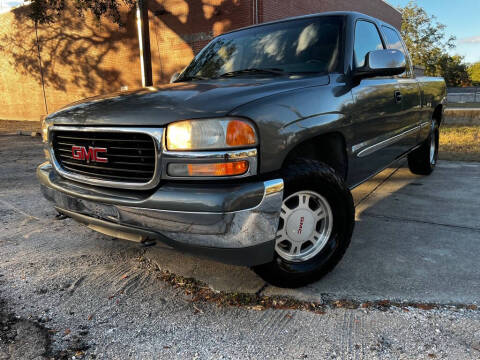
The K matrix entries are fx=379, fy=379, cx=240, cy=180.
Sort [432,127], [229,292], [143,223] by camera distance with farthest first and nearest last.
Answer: [432,127] < [229,292] < [143,223]

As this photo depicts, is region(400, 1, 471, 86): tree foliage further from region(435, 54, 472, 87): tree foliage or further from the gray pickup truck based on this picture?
the gray pickup truck

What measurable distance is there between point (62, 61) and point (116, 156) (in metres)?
19.2

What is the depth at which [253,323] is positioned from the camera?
2.10 metres

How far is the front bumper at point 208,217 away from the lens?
1.88 m

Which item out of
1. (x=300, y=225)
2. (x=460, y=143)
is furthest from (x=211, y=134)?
(x=460, y=143)

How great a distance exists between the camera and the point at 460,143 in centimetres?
782

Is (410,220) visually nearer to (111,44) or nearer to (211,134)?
(211,134)

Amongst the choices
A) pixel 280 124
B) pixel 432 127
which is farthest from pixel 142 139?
pixel 432 127

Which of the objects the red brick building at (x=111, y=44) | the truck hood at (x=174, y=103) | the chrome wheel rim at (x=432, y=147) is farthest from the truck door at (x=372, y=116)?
the red brick building at (x=111, y=44)

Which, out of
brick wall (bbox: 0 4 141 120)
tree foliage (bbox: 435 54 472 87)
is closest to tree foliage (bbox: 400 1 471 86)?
tree foliage (bbox: 435 54 472 87)

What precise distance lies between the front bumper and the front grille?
0.12 m

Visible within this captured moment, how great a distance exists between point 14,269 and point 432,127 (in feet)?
16.8

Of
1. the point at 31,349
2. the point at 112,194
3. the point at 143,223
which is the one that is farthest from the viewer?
the point at 112,194

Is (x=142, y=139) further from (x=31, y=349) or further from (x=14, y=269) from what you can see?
(x=14, y=269)
